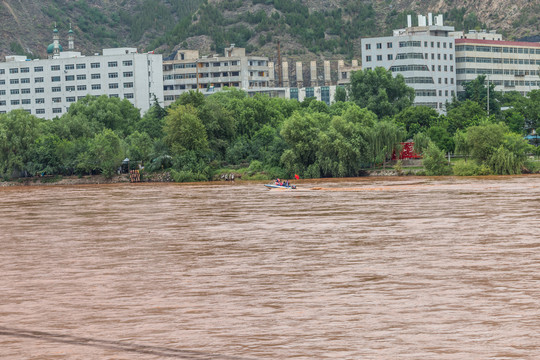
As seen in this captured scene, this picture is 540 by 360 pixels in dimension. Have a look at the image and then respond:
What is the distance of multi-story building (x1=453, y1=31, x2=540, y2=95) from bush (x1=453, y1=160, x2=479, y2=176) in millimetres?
78179

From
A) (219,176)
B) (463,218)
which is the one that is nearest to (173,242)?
(463,218)

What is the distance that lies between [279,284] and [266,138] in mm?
92375

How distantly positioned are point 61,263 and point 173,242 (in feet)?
26.6

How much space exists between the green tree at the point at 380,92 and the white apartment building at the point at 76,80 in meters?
50.7

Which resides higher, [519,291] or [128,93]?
[128,93]

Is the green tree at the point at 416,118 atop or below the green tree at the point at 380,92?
below

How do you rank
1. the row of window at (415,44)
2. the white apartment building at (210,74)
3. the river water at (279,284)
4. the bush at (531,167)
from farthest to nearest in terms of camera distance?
1. the white apartment building at (210,74)
2. the row of window at (415,44)
3. the bush at (531,167)
4. the river water at (279,284)

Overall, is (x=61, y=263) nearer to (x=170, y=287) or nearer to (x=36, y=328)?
(x=170, y=287)

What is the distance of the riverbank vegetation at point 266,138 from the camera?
103188 millimetres

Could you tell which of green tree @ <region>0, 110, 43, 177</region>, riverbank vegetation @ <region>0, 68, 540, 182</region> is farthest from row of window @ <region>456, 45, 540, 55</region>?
green tree @ <region>0, 110, 43, 177</region>

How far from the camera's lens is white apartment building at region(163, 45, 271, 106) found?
635ft

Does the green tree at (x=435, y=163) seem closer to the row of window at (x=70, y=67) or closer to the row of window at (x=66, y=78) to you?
the row of window at (x=66, y=78)

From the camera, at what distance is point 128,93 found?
182625mm

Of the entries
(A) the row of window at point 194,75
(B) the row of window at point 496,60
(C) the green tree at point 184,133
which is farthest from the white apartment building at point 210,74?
(C) the green tree at point 184,133
